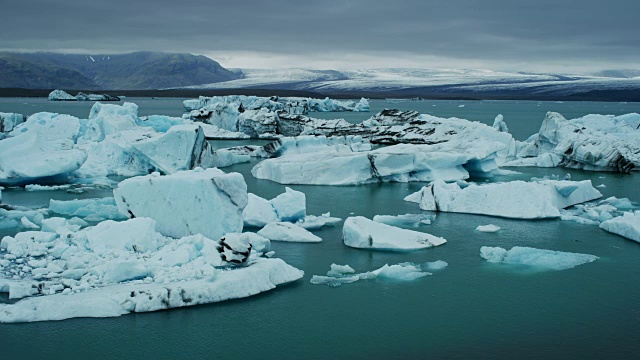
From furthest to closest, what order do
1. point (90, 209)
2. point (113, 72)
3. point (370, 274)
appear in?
point (113, 72) < point (90, 209) < point (370, 274)

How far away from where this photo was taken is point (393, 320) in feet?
19.2

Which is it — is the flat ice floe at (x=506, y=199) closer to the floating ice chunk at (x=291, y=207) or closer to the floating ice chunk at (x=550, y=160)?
the floating ice chunk at (x=291, y=207)

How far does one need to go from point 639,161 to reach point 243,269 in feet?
43.3

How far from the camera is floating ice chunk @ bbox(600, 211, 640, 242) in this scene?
28.5 ft

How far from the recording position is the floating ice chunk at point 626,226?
28.5 feet

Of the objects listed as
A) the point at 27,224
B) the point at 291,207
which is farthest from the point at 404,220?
the point at 27,224

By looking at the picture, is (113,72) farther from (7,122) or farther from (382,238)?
(382,238)

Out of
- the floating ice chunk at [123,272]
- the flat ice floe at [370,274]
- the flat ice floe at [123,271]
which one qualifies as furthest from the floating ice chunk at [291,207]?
the floating ice chunk at [123,272]

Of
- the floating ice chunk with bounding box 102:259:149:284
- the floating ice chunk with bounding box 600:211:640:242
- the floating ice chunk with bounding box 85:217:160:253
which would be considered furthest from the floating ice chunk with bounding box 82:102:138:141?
the floating ice chunk with bounding box 600:211:640:242

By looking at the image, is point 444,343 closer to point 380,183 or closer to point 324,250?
point 324,250

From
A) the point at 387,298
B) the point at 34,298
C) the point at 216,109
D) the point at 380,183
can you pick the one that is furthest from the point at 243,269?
the point at 216,109

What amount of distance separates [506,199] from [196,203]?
16.9 feet

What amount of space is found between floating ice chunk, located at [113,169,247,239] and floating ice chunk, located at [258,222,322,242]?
55 centimetres

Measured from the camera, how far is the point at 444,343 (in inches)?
211
